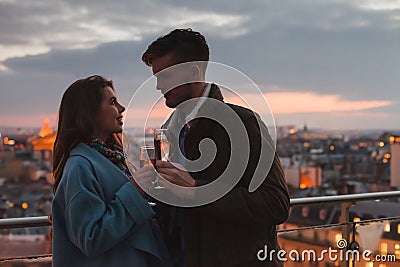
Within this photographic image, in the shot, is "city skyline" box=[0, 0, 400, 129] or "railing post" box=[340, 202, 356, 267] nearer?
"railing post" box=[340, 202, 356, 267]

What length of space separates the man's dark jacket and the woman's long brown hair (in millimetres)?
275

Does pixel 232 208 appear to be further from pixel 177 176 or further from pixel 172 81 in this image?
pixel 172 81

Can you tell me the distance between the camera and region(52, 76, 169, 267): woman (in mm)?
1293

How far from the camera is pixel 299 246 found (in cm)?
293

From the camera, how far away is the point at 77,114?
55.3 inches

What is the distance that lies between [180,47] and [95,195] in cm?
43

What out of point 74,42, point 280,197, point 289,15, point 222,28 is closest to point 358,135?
point 289,15

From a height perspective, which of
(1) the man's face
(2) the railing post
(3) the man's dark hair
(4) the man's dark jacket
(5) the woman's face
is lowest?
(2) the railing post

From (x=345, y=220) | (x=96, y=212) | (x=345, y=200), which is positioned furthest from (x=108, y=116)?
(x=345, y=220)

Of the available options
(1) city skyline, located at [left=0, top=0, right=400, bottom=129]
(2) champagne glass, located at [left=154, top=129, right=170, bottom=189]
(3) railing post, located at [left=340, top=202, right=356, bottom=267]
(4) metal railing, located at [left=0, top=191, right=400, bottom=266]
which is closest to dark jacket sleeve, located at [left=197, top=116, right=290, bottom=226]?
(2) champagne glass, located at [left=154, top=129, right=170, bottom=189]

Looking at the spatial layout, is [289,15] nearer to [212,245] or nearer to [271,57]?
[271,57]

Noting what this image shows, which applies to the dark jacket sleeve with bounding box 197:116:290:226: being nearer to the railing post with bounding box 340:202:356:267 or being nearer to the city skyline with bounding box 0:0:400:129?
the railing post with bounding box 340:202:356:267

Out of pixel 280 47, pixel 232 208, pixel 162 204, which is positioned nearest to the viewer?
pixel 232 208

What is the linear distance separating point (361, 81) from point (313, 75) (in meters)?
1.97
